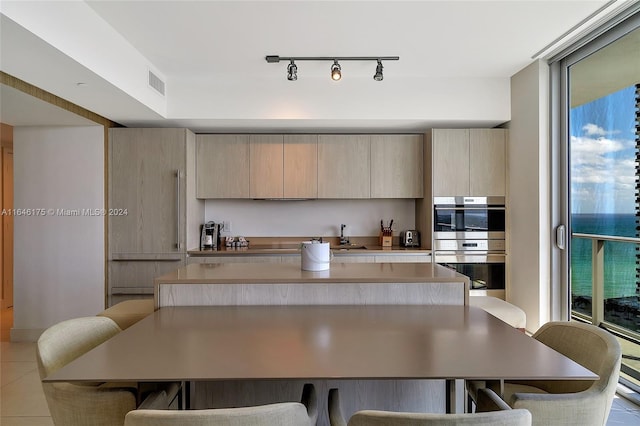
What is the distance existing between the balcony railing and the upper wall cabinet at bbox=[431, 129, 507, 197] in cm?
109

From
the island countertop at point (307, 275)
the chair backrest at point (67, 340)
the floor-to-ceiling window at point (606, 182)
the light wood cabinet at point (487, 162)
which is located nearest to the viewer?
the chair backrest at point (67, 340)

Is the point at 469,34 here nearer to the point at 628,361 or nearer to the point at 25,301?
the point at 628,361

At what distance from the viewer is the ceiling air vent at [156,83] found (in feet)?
Result: 12.0

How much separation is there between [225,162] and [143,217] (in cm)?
103

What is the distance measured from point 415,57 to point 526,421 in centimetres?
318

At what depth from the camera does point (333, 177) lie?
14.6 feet

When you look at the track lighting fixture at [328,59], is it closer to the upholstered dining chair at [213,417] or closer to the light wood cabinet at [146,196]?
the light wood cabinet at [146,196]

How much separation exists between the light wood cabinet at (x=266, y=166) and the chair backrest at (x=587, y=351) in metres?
3.11

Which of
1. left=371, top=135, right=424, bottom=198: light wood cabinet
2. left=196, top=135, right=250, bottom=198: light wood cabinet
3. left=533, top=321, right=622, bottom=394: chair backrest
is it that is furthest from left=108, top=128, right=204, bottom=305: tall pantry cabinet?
left=533, top=321, right=622, bottom=394: chair backrest

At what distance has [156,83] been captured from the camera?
378 centimetres

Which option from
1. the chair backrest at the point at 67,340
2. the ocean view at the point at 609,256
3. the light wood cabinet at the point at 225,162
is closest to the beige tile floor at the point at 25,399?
the ocean view at the point at 609,256

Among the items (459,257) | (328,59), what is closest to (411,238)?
(459,257)

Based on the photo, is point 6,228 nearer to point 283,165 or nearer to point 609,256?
point 283,165

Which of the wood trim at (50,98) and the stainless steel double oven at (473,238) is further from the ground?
the wood trim at (50,98)
